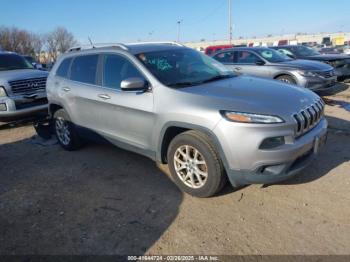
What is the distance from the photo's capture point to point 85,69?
5480 mm

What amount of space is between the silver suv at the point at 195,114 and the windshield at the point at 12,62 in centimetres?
479

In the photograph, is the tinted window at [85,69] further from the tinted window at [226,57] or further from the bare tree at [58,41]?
the bare tree at [58,41]

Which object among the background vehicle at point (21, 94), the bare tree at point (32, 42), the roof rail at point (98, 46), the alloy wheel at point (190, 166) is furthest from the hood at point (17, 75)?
the bare tree at point (32, 42)

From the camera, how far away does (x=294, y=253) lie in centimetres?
296

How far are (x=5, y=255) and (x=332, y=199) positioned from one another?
11.3 feet

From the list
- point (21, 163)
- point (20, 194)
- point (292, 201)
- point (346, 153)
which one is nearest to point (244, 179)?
point (292, 201)

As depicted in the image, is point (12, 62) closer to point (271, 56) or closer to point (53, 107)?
point (53, 107)

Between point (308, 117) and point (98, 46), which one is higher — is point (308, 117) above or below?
below

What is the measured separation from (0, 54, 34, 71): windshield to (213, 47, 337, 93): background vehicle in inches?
236

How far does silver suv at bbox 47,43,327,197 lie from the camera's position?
349 centimetres

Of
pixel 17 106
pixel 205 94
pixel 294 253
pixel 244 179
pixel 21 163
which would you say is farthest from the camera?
pixel 17 106

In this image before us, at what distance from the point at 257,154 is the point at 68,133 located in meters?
3.78

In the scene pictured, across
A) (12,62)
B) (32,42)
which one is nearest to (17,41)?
(32,42)

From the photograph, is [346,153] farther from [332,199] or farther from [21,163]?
[21,163]
